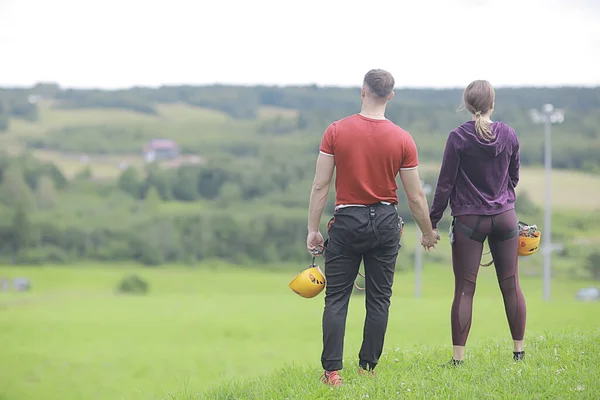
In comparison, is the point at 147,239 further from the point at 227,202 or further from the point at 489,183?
the point at 489,183

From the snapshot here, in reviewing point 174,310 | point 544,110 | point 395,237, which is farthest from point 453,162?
point 174,310

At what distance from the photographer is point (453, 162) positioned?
6.27m

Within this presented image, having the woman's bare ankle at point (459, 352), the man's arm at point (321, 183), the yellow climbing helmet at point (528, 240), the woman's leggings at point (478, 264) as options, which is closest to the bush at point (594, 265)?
the yellow climbing helmet at point (528, 240)

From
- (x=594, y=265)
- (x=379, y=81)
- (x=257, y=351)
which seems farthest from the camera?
(x=594, y=265)

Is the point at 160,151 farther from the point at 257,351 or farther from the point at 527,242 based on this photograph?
the point at 527,242

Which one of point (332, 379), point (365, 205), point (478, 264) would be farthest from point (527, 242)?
point (332, 379)

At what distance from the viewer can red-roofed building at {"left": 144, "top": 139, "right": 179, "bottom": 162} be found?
176m

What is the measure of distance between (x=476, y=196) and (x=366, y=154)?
940 mm

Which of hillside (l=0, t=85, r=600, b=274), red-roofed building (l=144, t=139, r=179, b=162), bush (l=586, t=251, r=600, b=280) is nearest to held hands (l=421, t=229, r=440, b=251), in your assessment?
hillside (l=0, t=85, r=600, b=274)

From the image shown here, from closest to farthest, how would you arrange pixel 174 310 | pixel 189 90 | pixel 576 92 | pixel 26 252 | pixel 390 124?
1. pixel 390 124
2. pixel 174 310
3. pixel 26 252
4. pixel 576 92
5. pixel 189 90

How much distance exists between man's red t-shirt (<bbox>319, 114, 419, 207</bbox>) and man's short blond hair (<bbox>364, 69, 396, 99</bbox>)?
203mm

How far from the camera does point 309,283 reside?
21.3 ft

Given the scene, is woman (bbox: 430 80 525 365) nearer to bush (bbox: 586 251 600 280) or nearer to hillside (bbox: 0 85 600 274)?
hillside (bbox: 0 85 600 274)

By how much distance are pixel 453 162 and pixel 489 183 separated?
0.32 m
